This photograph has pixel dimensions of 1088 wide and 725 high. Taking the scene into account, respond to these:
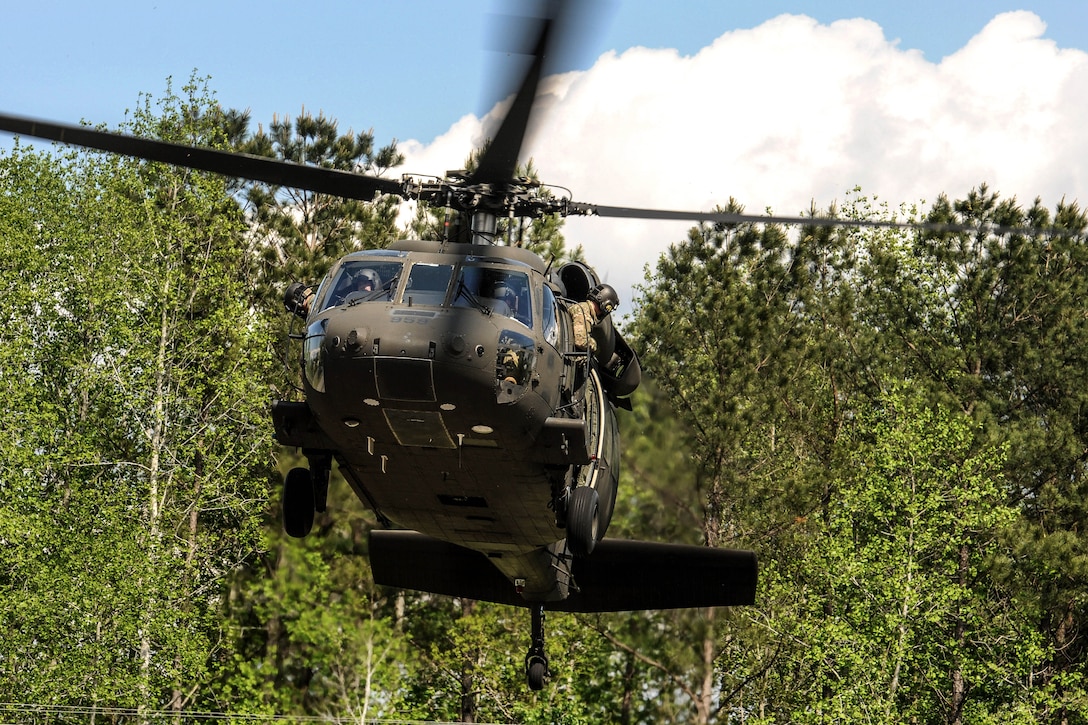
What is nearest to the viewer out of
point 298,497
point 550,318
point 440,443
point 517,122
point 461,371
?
point 517,122

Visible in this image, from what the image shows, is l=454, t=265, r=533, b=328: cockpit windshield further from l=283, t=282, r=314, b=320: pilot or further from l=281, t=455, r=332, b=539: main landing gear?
l=281, t=455, r=332, b=539: main landing gear

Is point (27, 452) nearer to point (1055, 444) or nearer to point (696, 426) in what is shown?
point (696, 426)

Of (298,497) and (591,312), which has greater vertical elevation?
(591,312)

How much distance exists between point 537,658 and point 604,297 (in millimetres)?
3992

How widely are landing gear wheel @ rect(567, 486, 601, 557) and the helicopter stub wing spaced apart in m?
2.80

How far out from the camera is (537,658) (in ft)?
47.5

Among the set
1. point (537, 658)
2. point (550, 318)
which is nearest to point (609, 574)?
point (537, 658)

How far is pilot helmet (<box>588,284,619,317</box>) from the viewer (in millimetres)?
12406

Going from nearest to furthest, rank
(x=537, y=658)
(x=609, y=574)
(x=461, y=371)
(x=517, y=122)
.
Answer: (x=517, y=122) < (x=461, y=371) < (x=537, y=658) < (x=609, y=574)

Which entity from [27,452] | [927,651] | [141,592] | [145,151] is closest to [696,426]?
[927,651]

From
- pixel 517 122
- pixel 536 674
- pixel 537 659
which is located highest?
pixel 517 122

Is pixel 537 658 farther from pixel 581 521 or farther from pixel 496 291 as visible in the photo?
pixel 496 291

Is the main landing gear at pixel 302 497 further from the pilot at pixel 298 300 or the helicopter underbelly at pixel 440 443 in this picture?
the pilot at pixel 298 300

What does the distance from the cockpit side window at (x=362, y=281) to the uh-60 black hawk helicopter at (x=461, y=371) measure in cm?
1
